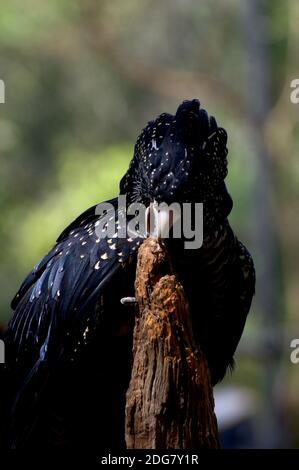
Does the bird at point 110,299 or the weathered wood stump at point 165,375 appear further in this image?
the bird at point 110,299

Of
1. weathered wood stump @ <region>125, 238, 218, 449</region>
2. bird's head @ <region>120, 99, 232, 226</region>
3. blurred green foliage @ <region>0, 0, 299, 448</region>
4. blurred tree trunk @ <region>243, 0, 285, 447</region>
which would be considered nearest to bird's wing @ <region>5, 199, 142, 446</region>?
bird's head @ <region>120, 99, 232, 226</region>

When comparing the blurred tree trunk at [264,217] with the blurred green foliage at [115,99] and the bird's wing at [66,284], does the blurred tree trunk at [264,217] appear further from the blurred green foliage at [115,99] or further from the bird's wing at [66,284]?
A: the bird's wing at [66,284]

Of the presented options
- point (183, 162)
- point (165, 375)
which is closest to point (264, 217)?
point (183, 162)

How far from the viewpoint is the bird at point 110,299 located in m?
2.99

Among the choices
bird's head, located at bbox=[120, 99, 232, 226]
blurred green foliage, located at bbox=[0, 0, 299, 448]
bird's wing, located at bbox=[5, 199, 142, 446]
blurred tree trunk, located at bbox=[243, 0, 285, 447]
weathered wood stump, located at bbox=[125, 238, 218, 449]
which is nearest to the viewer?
weathered wood stump, located at bbox=[125, 238, 218, 449]

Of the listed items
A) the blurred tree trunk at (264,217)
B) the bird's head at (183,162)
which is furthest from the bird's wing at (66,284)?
the blurred tree trunk at (264,217)

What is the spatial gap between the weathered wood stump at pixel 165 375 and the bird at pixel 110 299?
34cm

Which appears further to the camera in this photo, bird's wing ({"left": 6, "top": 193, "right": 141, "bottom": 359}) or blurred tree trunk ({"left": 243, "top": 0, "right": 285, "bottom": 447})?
blurred tree trunk ({"left": 243, "top": 0, "right": 285, "bottom": 447})

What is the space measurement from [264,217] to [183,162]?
30.2 ft

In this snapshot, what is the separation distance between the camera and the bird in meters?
2.99

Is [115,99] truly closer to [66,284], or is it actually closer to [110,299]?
[66,284]

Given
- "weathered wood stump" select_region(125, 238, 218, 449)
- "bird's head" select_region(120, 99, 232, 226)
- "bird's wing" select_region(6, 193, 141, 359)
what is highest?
"bird's head" select_region(120, 99, 232, 226)

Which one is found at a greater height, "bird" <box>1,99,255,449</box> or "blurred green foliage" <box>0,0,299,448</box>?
"blurred green foliage" <box>0,0,299,448</box>

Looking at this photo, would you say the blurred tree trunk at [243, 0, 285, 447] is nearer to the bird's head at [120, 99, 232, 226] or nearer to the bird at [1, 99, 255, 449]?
the bird at [1, 99, 255, 449]
